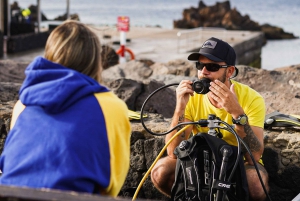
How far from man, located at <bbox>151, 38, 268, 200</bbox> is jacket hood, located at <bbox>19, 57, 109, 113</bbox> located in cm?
151

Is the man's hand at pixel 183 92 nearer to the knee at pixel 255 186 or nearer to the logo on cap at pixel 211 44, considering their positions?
the logo on cap at pixel 211 44

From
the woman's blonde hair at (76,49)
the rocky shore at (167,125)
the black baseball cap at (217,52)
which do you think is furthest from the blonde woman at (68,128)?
the rocky shore at (167,125)

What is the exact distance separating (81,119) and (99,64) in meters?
0.33

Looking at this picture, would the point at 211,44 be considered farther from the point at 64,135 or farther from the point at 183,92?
the point at 64,135

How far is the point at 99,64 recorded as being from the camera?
10.9ft

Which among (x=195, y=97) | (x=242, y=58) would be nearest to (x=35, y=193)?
(x=195, y=97)

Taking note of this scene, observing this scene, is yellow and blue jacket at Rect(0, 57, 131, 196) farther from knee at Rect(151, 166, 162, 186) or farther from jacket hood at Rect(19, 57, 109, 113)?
knee at Rect(151, 166, 162, 186)

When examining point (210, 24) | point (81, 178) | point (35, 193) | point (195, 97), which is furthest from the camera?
point (210, 24)

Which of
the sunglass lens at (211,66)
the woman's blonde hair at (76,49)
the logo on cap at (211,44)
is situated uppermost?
the woman's blonde hair at (76,49)

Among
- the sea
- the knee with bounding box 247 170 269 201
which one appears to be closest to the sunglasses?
the knee with bounding box 247 170 269 201

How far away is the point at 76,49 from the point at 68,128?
38 centimetres

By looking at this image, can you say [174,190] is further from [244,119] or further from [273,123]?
[273,123]

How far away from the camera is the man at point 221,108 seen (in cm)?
455

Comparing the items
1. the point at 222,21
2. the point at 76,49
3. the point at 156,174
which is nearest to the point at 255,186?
the point at 156,174
